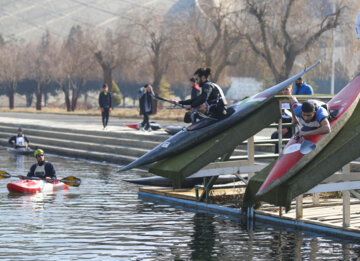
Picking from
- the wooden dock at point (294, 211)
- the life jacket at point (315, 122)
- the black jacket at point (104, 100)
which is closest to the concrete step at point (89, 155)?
the black jacket at point (104, 100)

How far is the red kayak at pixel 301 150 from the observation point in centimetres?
1004

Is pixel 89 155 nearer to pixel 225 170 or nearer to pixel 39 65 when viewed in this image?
pixel 225 170

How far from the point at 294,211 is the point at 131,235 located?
3.39 metres

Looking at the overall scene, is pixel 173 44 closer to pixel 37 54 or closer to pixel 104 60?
pixel 104 60

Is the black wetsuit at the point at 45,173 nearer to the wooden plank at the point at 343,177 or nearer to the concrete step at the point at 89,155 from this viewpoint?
the concrete step at the point at 89,155

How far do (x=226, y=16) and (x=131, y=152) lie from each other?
826 inches

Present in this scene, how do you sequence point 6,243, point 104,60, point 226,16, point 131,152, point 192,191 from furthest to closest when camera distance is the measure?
point 104,60, point 226,16, point 131,152, point 192,191, point 6,243

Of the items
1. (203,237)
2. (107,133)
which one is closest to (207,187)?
(203,237)

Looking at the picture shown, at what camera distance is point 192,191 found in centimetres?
1583

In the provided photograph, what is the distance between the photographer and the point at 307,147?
10.4m

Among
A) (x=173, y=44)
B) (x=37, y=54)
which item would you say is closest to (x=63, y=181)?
(x=173, y=44)

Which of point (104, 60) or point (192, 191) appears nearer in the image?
point (192, 191)

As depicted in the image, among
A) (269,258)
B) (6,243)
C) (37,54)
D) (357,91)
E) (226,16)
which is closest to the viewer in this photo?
(269,258)

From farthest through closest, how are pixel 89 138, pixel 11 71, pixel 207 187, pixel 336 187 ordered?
pixel 11 71, pixel 89 138, pixel 207 187, pixel 336 187
